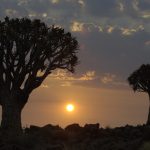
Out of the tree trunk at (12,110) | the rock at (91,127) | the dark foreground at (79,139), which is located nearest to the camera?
the dark foreground at (79,139)

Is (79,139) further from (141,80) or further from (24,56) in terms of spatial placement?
(141,80)

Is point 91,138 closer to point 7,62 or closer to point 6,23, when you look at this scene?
point 7,62

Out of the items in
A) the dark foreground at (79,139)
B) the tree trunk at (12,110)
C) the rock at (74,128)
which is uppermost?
the tree trunk at (12,110)

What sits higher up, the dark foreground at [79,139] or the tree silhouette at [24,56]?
the tree silhouette at [24,56]

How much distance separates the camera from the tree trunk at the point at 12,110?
35.7 meters

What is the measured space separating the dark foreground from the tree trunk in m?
1.40

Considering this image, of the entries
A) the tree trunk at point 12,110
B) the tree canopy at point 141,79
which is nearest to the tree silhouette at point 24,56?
the tree trunk at point 12,110

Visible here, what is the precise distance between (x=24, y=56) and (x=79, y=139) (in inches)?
319

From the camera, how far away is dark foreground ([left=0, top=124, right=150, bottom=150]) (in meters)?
24.1

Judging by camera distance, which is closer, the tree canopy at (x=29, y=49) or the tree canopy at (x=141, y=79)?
the tree canopy at (x=29, y=49)

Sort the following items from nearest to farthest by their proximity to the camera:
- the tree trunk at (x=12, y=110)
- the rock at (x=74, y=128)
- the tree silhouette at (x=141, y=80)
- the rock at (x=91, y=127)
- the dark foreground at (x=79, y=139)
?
the dark foreground at (x=79, y=139) → the rock at (x=91, y=127) → the rock at (x=74, y=128) → the tree trunk at (x=12, y=110) → the tree silhouette at (x=141, y=80)

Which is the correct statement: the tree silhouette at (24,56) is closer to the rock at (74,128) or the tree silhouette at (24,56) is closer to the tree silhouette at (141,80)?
the rock at (74,128)

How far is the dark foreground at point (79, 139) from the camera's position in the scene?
2413cm

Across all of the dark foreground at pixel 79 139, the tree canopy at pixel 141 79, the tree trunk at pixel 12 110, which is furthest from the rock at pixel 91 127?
the tree canopy at pixel 141 79
